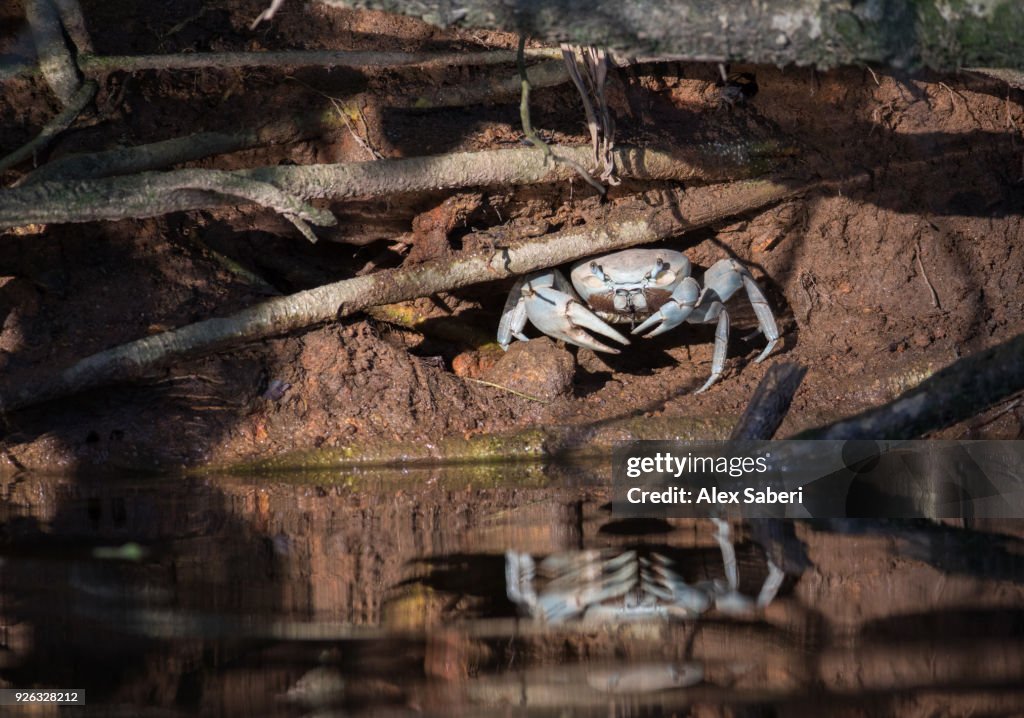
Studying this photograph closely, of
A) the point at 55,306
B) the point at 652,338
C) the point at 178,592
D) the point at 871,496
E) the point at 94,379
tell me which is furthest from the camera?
the point at 652,338

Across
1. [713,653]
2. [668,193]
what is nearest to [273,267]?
[668,193]

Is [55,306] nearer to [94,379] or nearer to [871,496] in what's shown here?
[94,379]

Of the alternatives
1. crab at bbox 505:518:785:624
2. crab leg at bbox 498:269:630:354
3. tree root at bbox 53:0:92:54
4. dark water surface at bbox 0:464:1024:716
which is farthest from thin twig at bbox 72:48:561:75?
crab at bbox 505:518:785:624

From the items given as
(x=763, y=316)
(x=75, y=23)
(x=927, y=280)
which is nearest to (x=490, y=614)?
(x=763, y=316)

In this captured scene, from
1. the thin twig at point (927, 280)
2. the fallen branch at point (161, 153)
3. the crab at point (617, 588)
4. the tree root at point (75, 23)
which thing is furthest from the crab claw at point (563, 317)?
the crab at point (617, 588)

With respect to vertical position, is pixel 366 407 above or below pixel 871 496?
above

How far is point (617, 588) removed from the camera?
10.7 ft

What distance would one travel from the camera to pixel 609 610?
305 centimetres

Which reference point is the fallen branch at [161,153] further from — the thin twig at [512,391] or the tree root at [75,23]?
the thin twig at [512,391]

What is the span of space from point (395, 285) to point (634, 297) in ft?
5.23

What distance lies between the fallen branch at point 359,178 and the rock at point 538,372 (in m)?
1.02

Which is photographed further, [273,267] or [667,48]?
[273,267]

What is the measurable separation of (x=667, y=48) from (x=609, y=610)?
1.68 m

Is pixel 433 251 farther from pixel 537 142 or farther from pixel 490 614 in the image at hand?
pixel 490 614
